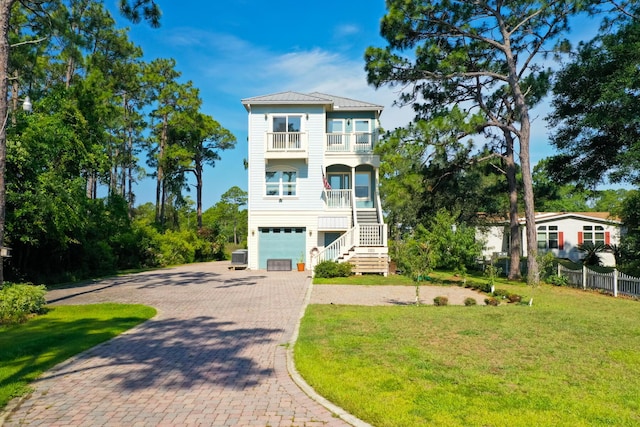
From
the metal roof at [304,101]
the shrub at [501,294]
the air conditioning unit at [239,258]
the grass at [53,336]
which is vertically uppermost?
the metal roof at [304,101]

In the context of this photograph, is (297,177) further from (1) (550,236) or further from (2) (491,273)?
(1) (550,236)

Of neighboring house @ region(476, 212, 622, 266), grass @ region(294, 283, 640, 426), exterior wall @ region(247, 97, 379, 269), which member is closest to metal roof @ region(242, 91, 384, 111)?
exterior wall @ region(247, 97, 379, 269)

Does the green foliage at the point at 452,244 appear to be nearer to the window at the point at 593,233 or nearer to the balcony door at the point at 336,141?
the balcony door at the point at 336,141

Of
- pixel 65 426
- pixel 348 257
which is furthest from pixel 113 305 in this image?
pixel 348 257

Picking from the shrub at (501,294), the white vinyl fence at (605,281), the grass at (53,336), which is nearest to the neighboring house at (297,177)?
the white vinyl fence at (605,281)

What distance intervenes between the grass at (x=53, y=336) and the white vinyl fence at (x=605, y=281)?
15.6 meters

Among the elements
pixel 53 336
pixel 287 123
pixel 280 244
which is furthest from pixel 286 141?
pixel 53 336

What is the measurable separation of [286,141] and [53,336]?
1728 cm

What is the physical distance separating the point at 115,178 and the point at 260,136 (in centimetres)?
2027

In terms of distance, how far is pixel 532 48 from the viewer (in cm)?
2088

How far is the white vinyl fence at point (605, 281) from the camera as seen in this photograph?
14.5 metres

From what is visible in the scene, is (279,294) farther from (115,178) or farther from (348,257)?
(115,178)

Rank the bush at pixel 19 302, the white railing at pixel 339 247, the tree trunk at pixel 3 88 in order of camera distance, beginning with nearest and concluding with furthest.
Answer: the bush at pixel 19 302, the tree trunk at pixel 3 88, the white railing at pixel 339 247

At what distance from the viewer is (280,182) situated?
24609 mm
